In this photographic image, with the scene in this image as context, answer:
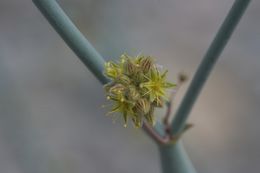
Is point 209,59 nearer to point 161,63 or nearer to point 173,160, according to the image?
point 173,160

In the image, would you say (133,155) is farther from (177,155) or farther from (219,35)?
(219,35)

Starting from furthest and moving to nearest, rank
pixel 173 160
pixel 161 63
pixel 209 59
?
pixel 161 63
pixel 173 160
pixel 209 59

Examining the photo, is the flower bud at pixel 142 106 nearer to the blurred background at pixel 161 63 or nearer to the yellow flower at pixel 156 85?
the yellow flower at pixel 156 85

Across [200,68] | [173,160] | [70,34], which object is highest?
[70,34]

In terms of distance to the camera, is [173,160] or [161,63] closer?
[173,160]

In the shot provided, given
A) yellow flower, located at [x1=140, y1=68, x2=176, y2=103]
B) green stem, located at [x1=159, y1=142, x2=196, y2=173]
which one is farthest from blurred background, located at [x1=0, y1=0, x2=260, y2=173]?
yellow flower, located at [x1=140, y1=68, x2=176, y2=103]

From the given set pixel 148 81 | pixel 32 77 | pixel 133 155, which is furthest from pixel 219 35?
pixel 32 77

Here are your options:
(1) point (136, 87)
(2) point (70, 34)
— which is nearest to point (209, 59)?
(1) point (136, 87)

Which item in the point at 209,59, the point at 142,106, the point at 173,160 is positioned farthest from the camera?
the point at 173,160
